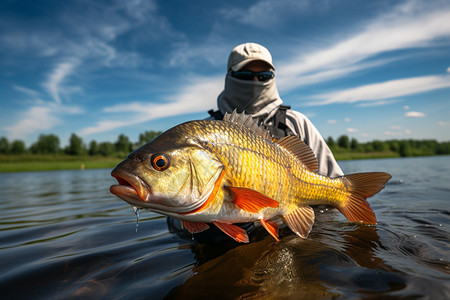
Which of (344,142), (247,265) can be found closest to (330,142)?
(344,142)

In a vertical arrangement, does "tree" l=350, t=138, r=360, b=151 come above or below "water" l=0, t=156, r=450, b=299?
above

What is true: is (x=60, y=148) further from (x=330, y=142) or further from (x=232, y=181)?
(x=232, y=181)

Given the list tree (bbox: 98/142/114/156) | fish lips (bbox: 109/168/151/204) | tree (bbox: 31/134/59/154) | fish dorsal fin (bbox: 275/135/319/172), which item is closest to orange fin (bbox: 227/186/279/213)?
fish lips (bbox: 109/168/151/204)

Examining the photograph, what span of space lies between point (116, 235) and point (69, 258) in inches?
43.1

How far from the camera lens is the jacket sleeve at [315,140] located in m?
4.04

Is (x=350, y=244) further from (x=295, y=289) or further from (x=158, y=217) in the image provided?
(x=158, y=217)

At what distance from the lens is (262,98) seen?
13.6 ft

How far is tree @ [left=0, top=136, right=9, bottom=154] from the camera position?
90.1 metres

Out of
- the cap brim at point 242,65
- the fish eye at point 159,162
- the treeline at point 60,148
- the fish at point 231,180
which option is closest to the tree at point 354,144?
the treeline at point 60,148

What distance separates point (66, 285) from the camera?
2.27 metres

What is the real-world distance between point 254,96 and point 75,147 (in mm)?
105768

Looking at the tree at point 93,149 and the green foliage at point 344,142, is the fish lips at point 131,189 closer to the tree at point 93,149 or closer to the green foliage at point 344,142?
the green foliage at point 344,142

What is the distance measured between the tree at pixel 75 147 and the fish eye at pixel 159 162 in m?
105

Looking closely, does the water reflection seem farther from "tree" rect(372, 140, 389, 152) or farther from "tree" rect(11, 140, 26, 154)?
"tree" rect(11, 140, 26, 154)
